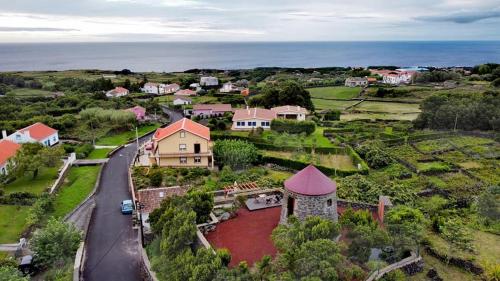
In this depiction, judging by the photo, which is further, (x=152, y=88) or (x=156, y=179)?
(x=152, y=88)

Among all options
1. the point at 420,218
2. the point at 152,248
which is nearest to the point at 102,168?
the point at 152,248

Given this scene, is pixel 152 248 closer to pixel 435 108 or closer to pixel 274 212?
pixel 274 212

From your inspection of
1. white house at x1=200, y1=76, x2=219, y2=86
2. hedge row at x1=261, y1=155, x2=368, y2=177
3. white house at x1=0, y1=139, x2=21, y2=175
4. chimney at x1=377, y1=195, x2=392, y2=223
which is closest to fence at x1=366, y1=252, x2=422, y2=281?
chimney at x1=377, y1=195, x2=392, y2=223

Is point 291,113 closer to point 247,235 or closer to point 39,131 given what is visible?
point 39,131

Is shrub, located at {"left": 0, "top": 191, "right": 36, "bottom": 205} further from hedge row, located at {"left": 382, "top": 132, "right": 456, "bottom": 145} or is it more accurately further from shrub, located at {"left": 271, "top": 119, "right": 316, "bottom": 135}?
hedge row, located at {"left": 382, "top": 132, "right": 456, "bottom": 145}

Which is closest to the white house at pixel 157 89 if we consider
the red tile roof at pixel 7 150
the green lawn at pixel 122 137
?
the green lawn at pixel 122 137

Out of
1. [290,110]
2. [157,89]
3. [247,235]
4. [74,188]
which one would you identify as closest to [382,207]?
[247,235]
